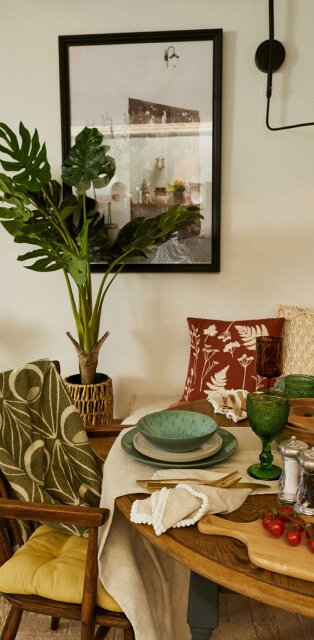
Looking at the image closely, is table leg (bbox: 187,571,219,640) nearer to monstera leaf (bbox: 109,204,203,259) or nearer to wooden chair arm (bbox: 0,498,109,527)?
wooden chair arm (bbox: 0,498,109,527)

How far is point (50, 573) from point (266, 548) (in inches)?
26.5

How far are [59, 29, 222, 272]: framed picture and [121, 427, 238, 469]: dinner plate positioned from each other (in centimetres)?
144

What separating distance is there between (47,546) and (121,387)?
4.70ft

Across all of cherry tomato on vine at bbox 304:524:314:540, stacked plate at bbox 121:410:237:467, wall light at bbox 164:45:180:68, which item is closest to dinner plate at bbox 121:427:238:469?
stacked plate at bbox 121:410:237:467

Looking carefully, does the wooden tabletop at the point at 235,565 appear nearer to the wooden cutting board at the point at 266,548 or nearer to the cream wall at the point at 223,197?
the wooden cutting board at the point at 266,548

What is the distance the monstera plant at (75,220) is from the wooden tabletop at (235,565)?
1477 mm

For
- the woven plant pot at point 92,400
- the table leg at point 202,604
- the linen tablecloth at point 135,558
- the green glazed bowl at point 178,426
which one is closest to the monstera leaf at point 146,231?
the woven plant pot at point 92,400

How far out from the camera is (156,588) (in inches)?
58.7

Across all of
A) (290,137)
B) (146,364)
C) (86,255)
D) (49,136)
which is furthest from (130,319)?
(290,137)

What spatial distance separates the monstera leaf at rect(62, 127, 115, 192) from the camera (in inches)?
95.3

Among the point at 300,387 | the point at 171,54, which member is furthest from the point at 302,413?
the point at 171,54

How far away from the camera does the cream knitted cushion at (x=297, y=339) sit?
8.32 feet

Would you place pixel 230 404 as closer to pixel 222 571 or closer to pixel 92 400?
pixel 222 571

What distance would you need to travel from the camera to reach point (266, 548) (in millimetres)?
1018
